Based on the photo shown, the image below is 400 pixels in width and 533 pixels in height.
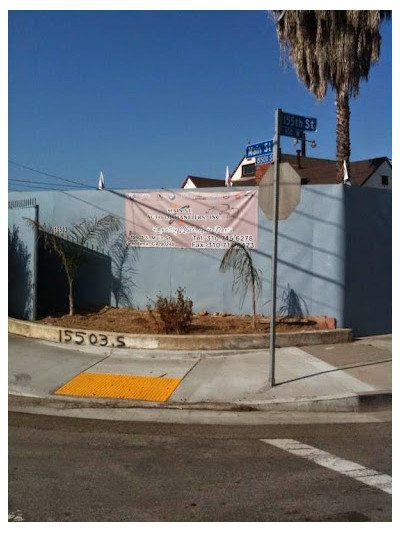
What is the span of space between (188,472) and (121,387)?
269 cm

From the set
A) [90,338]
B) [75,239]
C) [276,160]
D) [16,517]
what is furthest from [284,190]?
[75,239]

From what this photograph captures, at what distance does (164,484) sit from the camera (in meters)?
4.15

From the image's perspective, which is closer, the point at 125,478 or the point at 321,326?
the point at 125,478

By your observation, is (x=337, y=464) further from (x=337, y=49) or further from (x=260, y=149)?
(x=337, y=49)

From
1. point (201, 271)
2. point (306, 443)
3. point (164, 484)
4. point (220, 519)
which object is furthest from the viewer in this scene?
point (201, 271)

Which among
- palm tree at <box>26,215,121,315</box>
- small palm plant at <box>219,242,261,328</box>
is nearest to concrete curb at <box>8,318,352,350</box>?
small palm plant at <box>219,242,261,328</box>

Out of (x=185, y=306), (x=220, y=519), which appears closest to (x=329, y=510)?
(x=220, y=519)

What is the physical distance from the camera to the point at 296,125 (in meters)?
6.76

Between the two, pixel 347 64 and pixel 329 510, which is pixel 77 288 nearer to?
pixel 347 64

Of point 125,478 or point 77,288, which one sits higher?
point 77,288

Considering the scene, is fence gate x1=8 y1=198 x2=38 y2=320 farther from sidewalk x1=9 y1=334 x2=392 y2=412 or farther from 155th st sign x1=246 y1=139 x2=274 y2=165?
155th st sign x1=246 y1=139 x2=274 y2=165

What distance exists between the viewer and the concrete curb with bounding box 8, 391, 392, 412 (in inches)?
245

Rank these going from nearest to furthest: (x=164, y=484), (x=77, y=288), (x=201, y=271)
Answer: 1. (x=164, y=484)
2. (x=201, y=271)
3. (x=77, y=288)

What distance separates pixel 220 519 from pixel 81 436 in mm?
2171
